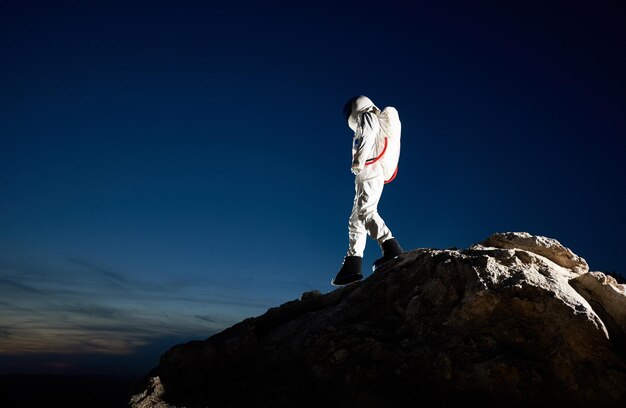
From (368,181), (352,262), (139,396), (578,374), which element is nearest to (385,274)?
(352,262)

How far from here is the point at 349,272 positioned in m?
6.29

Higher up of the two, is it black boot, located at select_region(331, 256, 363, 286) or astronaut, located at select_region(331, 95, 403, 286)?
astronaut, located at select_region(331, 95, 403, 286)

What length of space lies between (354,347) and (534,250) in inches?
118

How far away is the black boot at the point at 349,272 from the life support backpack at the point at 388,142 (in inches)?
69.9

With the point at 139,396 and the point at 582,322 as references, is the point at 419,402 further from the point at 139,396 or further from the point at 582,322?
the point at 139,396

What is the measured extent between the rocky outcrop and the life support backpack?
2.34m

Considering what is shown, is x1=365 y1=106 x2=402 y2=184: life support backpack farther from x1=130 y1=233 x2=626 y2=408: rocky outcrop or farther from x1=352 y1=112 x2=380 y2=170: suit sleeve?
x1=130 y1=233 x2=626 y2=408: rocky outcrop

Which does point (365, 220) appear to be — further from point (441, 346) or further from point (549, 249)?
point (441, 346)

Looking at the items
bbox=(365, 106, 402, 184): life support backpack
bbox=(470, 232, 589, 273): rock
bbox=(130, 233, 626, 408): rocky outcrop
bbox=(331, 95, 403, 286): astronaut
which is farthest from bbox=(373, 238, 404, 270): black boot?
bbox=(470, 232, 589, 273): rock

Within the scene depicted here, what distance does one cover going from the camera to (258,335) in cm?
540

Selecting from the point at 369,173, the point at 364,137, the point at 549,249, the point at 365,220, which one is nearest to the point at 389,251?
the point at 365,220

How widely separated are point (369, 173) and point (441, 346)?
3654 mm

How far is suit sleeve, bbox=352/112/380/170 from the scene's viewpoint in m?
6.43

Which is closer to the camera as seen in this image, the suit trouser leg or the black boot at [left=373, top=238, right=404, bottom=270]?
the black boot at [left=373, top=238, right=404, bottom=270]
